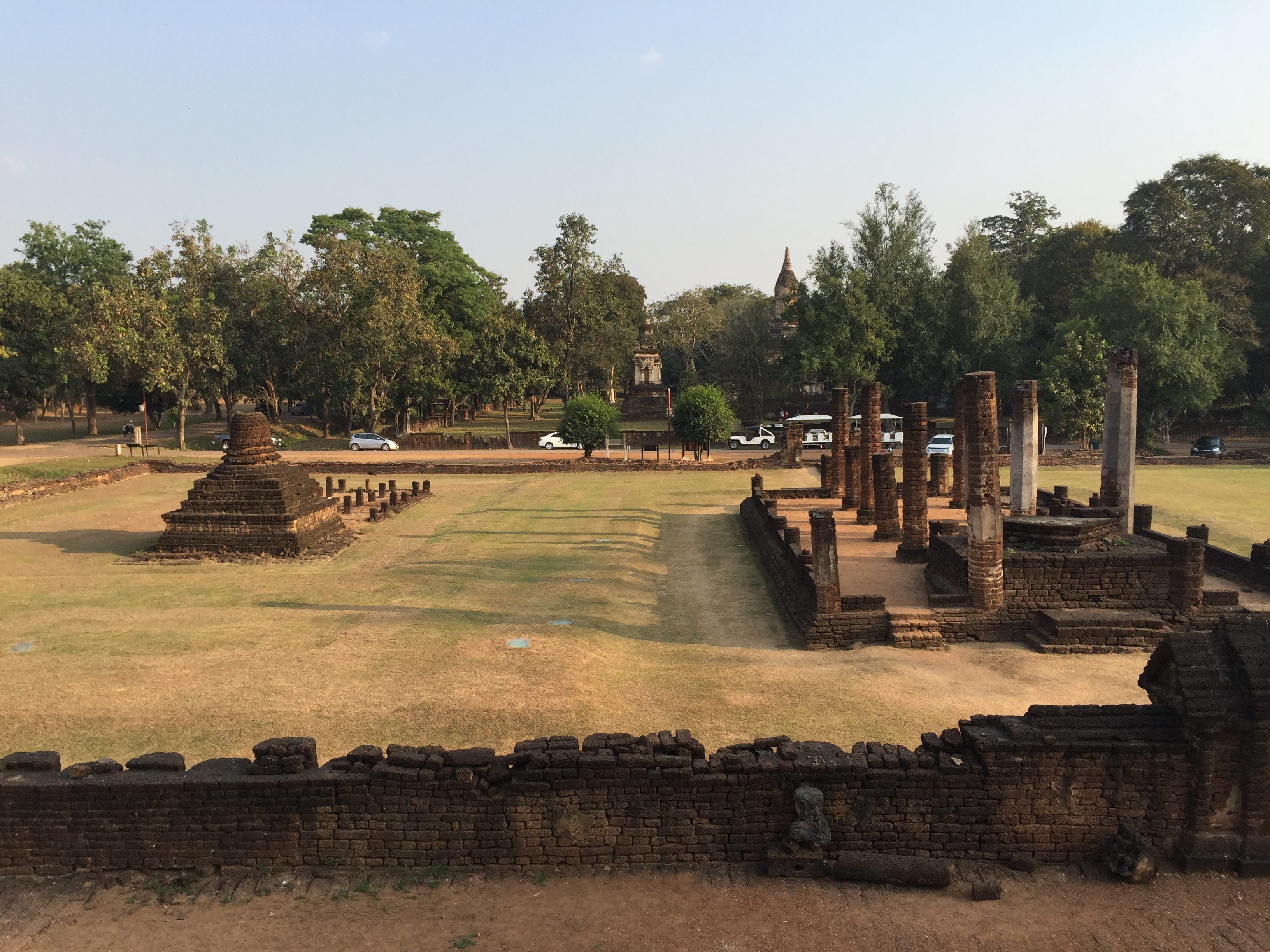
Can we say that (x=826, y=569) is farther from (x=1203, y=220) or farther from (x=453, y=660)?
(x=1203, y=220)

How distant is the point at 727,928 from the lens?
598cm

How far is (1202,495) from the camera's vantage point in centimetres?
2573

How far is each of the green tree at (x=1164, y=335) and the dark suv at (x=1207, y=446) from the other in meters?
1.43


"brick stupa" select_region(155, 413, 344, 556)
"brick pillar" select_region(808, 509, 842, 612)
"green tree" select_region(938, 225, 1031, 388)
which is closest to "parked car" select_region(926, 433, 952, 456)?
"green tree" select_region(938, 225, 1031, 388)

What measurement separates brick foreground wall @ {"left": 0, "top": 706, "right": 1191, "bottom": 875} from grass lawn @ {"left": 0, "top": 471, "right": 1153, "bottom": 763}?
6.49ft

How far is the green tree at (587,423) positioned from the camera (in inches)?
1487

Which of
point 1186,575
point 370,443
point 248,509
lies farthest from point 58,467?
point 1186,575

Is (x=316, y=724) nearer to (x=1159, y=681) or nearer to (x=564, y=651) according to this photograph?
(x=564, y=651)

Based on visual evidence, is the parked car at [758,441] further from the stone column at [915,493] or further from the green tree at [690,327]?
the stone column at [915,493]

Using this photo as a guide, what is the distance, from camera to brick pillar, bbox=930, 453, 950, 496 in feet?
81.8

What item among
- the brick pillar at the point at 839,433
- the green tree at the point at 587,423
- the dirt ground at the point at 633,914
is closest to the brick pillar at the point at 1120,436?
the brick pillar at the point at 839,433

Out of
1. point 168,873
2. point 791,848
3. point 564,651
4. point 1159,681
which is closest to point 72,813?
point 168,873

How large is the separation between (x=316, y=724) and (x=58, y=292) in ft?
175

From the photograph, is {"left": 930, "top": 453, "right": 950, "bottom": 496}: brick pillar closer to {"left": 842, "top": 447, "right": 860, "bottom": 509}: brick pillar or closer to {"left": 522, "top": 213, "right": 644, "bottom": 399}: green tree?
{"left": 842, "top": 447, "right": 860, "bottom": 509}: brick pillar
